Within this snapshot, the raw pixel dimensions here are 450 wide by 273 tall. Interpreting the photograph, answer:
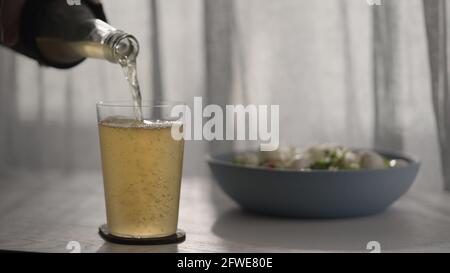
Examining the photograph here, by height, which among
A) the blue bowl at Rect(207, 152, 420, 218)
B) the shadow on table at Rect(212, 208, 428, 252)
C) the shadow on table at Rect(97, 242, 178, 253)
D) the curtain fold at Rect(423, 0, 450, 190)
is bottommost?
the shadow on table at Rect(212, 208, 428, 252)

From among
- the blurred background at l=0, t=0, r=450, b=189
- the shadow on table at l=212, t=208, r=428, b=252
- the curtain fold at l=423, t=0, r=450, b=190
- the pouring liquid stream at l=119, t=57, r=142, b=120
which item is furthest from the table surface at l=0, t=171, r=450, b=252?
the blurred background at l=0, t=0, r=450, b=189

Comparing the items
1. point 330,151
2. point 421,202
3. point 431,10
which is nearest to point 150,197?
point 330,151

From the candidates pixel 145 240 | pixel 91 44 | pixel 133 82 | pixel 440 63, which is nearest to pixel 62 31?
pixel 91 44

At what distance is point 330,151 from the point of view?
1313 millimetres

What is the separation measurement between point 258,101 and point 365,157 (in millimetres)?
966

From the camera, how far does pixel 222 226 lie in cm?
117

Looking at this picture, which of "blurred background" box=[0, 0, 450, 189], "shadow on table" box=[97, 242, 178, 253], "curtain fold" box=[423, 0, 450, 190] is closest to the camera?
"shadow on table" box=[97, 242, 178, 253]

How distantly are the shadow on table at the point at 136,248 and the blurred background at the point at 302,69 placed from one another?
108 centimetres

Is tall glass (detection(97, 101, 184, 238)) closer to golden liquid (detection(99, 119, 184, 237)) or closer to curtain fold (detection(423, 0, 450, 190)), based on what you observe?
golden liquid (detection(99, 119, 184, 237))

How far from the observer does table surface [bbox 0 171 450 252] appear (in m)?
1.03

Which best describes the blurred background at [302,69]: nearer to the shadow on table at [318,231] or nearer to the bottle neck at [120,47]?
the shadow on table at [318,231]

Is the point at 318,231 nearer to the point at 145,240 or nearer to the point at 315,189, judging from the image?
the point at 315,189

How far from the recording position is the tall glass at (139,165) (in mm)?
1041
